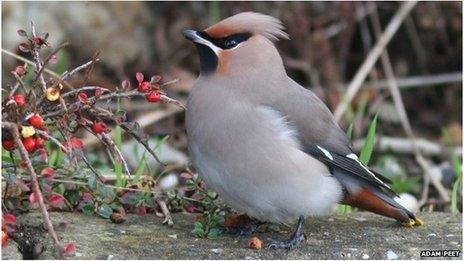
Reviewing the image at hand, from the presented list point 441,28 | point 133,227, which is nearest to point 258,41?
point 133,227

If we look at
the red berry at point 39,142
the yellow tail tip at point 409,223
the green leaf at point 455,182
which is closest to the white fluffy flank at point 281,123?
the yellow tail tip at point 409,223

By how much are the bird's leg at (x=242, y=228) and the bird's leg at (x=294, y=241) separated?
195 millimetres

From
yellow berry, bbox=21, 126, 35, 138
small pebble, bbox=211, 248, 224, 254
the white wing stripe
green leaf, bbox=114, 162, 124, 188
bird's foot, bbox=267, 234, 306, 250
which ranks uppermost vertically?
the white wing stripe

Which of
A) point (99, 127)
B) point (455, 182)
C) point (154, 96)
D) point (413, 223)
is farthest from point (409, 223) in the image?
point (99, 127)

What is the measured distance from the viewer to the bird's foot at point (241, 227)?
4363mm

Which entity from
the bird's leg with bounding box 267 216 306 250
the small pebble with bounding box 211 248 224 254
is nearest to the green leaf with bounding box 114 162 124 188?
the small pebble with bounding box 211 248 224 254

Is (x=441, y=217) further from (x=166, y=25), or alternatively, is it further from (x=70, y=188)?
(x=166, y=25)

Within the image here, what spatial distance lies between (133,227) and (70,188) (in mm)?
325

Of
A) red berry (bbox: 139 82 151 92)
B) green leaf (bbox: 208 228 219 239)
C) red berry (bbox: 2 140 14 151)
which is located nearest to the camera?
red berry (bbox: 2 140 14 151)

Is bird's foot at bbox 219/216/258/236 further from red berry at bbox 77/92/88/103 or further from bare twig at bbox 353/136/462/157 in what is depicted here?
bare twig at bbox 353/136/462/157

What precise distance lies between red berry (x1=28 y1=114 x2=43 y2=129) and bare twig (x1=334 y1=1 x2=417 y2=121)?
3.70 m

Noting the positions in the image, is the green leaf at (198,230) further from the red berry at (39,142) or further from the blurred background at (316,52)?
the blurred background at (316,52)

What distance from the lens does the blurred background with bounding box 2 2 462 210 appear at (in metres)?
7.34

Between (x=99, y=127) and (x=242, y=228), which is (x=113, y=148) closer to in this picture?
(x=99, y=127)
